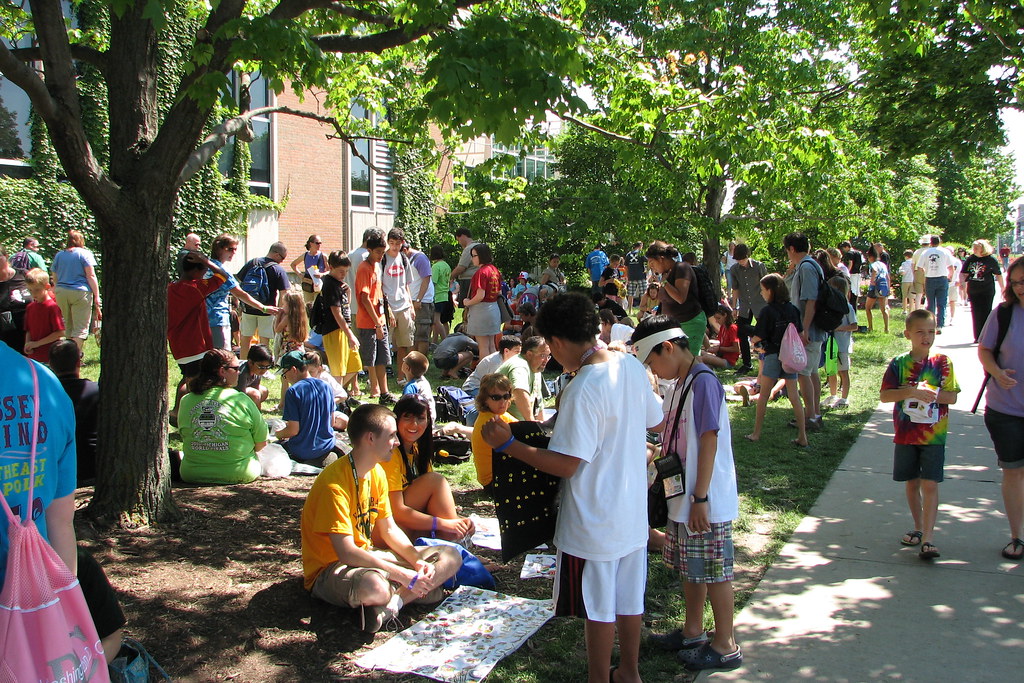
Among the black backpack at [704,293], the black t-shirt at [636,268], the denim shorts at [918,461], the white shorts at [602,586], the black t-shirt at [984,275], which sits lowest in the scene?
the white shorts at [602,586]

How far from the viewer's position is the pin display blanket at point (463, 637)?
3959 mm

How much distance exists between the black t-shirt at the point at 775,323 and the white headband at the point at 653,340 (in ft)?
15.4

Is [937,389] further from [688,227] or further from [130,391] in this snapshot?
[688,227]

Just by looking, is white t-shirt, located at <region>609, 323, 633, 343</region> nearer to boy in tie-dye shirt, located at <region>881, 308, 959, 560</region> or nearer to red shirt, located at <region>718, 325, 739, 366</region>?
red shirt, located at <region>718, 325, 739, 366</region>

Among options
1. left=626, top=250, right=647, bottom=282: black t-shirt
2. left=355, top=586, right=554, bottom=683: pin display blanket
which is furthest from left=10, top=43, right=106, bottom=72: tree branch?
left=626, top=250, right=647, bottom=282: black t-shirt

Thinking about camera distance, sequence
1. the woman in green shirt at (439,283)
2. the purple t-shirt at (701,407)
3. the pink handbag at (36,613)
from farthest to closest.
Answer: the woman in green shirt at (439,283)
the purple t-shirt at (701,407)
the pink handbag at (36,613)

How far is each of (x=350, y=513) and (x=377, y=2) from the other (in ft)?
13.7

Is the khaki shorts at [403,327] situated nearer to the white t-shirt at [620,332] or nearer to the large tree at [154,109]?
the white t-shirt at [620,332]

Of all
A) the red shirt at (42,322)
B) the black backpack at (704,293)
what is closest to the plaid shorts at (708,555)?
the black backpack at (704,293)

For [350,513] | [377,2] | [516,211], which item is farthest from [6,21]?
[516,211]

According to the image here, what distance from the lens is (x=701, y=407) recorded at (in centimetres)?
388

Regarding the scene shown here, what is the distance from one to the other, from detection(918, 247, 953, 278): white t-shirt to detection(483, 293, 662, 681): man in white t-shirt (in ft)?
47.2

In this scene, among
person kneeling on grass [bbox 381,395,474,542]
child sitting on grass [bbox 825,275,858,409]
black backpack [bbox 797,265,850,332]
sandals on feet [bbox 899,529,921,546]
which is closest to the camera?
person kneeling on grass [bbox 381,395,474,542]

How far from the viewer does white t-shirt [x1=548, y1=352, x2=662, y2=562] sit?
338cm
